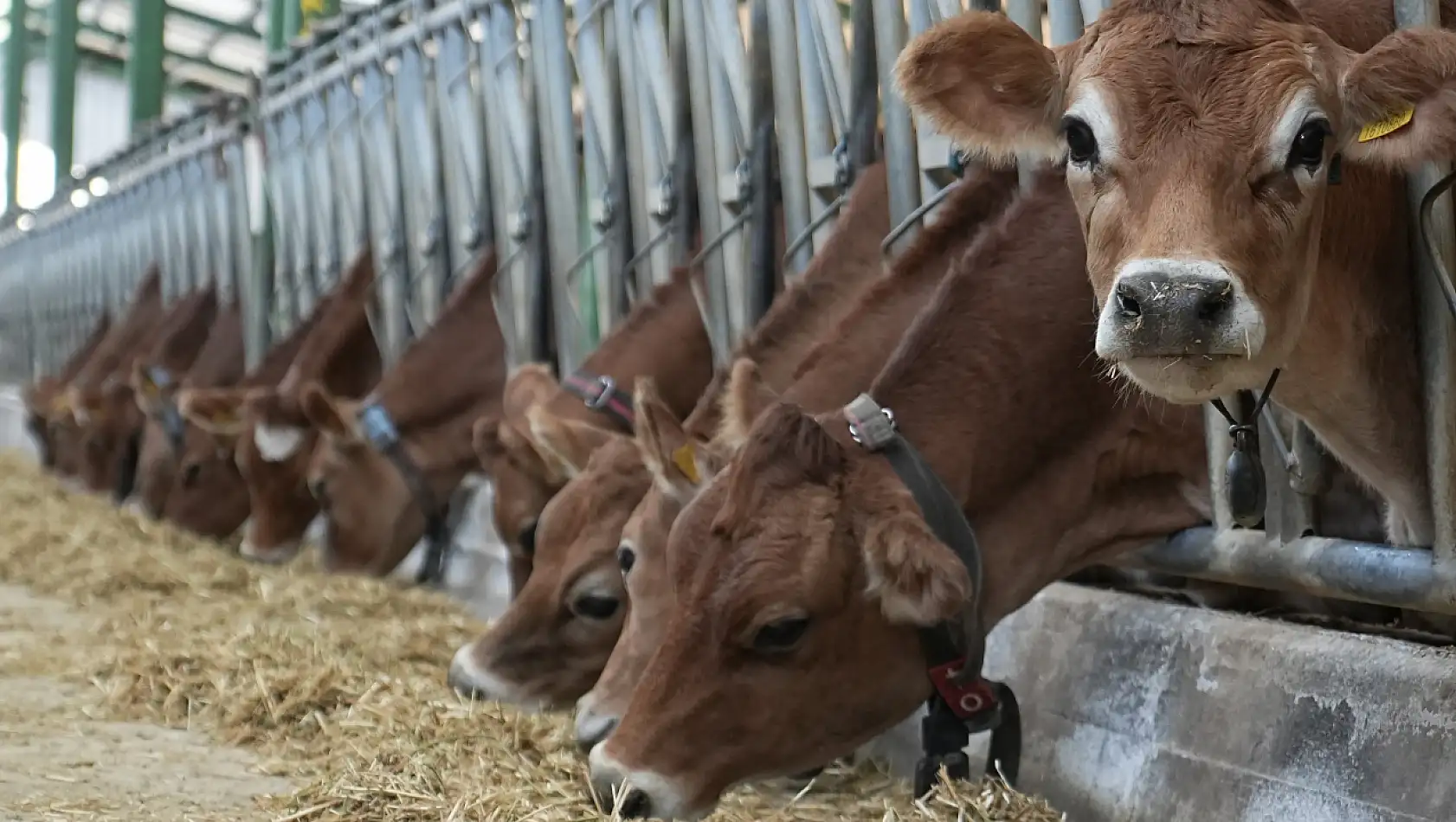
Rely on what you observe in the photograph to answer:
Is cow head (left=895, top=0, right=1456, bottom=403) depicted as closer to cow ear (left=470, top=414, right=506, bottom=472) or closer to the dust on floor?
the dust on floor

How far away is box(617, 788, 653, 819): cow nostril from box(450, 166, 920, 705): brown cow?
121 cm

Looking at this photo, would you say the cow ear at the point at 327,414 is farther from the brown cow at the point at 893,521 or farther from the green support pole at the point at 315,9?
the green support pole at the point at 315,9

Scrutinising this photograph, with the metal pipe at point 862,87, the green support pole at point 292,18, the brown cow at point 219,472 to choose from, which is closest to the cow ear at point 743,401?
the metal pipe at point 862,87

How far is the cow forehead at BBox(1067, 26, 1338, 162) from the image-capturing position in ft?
7.49

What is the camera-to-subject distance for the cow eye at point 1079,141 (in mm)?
2461

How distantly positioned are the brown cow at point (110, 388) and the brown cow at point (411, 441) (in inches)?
152

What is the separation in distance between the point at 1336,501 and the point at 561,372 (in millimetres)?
3145

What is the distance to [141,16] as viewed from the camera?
1634 cm

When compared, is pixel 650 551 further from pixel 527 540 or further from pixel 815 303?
pixel 527 540

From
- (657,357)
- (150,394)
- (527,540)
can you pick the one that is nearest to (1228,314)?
(657,357)

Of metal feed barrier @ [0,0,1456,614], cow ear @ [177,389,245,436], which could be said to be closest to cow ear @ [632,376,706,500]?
metal feed barrier @ [0,0,1456,614]

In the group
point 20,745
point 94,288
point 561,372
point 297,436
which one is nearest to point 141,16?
point 94,288

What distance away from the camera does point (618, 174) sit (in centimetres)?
548

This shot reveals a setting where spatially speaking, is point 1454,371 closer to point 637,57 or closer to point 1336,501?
point 1336,501
